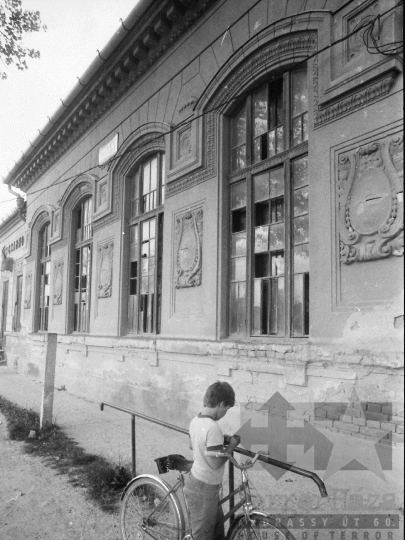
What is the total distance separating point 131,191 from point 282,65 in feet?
15.4

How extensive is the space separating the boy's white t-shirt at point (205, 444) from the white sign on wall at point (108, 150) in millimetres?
8072

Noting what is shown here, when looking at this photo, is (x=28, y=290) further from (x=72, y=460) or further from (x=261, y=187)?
(x=261, y=187)

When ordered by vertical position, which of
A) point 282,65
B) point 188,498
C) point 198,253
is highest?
point 282,65

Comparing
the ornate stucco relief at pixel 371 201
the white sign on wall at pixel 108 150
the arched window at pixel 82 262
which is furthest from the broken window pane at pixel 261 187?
the arched window at pixel 82 262

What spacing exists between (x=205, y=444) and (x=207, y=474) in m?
0.20

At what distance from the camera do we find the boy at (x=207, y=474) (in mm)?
2801

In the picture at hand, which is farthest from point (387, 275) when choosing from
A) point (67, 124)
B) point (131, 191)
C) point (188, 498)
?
point (67, 124)

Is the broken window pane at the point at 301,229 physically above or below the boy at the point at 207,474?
above

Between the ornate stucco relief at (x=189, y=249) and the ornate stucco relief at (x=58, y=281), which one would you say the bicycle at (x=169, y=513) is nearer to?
the ornate stucco relief at (x=189, y=249)

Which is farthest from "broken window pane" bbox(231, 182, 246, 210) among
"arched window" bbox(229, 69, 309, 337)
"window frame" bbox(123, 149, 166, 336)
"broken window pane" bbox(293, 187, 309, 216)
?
"window frame" bbox(123, 149, 166, 336)

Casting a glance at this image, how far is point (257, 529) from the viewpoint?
263cm

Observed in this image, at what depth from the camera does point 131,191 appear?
9.74 metres

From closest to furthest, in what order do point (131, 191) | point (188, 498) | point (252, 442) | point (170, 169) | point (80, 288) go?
point (188, 498) < point (252, 442) < point (170, 169) < point (131, 191) < point (80, 288)

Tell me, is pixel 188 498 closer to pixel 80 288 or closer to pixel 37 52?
pixel 37 52
